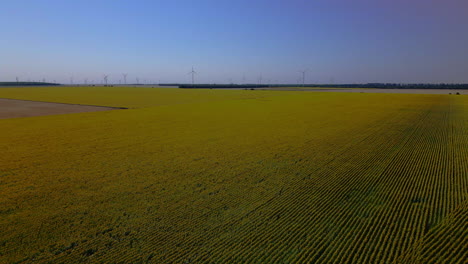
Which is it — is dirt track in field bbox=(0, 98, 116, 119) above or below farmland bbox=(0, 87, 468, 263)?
above

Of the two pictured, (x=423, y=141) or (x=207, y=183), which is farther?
(x=423, y=141)

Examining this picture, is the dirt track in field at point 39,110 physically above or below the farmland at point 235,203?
above

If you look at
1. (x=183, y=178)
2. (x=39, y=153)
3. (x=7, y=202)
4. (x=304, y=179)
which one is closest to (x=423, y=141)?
(x=304, y=179)

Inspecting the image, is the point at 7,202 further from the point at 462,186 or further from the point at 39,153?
the point at 462,186

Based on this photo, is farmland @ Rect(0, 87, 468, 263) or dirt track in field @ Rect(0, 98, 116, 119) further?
dirt track in field @ Rect(0, 98, 116, 119)

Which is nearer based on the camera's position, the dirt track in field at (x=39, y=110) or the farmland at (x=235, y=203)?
the farmland at (x=235, y=203)

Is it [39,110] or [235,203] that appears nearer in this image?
[235,203]

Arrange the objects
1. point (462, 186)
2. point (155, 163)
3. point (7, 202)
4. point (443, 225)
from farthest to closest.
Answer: point (155, 163) → point (462, 186) → point (7, 202) → point (443, 225)

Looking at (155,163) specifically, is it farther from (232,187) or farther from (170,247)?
(170,247)

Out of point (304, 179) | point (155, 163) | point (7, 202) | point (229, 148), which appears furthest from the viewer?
point (229, 148)

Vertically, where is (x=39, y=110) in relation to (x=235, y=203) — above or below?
above
